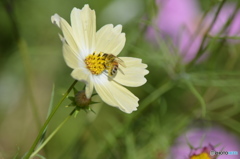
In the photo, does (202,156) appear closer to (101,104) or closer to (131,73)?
(131,73)

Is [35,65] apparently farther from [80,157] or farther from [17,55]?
[80,157]

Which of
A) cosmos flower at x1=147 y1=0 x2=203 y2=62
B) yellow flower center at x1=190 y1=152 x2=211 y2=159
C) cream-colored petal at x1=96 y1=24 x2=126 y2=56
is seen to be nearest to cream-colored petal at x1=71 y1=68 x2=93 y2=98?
cream-colored petal at x1=96 y1=24 x2=126 y2=56

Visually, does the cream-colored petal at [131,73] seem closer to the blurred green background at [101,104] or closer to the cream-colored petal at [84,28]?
the cream-colored petal at [84,28]

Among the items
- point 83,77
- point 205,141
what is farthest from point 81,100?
point 205,141

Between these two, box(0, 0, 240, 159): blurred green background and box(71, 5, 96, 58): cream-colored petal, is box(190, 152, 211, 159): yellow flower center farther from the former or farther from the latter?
box(0, 0, 240, 159): blurred green background

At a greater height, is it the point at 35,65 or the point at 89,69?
the point at 89,69

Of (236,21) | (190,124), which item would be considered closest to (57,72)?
(190,124)
